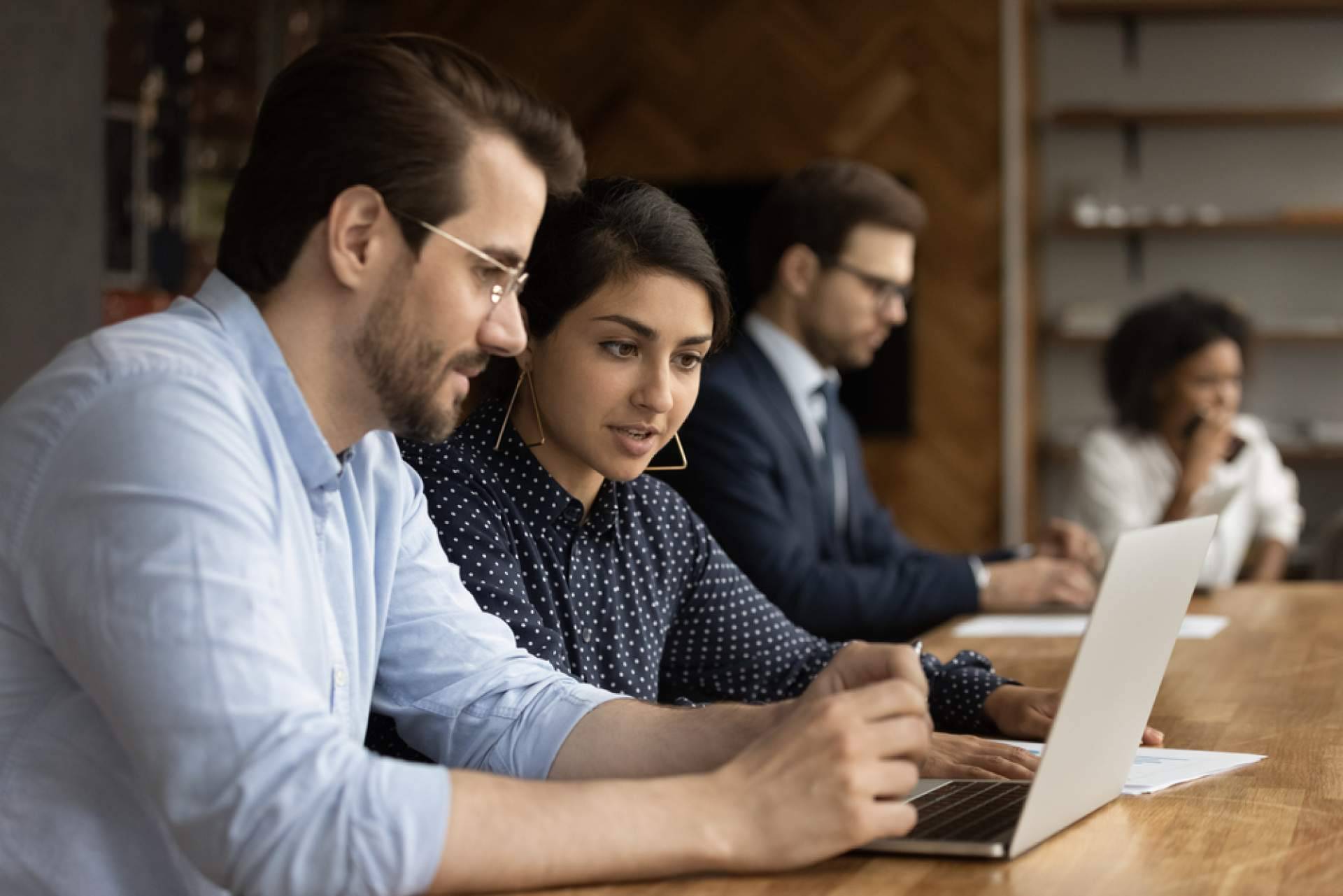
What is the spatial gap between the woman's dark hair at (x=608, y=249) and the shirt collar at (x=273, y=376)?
21.5 inches

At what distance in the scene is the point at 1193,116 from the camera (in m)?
5.58

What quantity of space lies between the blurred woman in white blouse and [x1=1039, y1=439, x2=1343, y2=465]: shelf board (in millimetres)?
1381

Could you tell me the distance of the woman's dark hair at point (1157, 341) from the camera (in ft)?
13.2

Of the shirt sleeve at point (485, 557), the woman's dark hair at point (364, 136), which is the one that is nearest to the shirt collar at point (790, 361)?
the shirt sleeve at point (485, 557)

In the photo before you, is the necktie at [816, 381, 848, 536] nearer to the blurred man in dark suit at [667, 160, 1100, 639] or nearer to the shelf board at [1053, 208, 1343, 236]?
the blurred man in dark suit at [667, 160, 1100, 639]

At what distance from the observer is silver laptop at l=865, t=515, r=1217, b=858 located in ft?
3.48

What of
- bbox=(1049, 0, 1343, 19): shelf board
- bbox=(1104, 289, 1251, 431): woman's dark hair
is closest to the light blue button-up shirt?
bbox=(1104, 289, 1251, 431): woman's dark hair

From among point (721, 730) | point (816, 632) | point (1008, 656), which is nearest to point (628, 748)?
point (721, 730)

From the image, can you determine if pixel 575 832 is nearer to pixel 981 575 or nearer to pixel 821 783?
pixel 821 783

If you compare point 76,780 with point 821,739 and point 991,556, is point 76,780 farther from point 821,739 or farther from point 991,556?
point 991,556

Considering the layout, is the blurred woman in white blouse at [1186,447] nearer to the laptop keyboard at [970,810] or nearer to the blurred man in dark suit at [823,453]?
the blurred man in dark suit at [823,453]

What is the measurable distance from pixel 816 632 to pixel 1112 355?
1.72m

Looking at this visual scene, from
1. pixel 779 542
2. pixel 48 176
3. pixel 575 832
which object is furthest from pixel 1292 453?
pixel 575 832

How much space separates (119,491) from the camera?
95 cm
